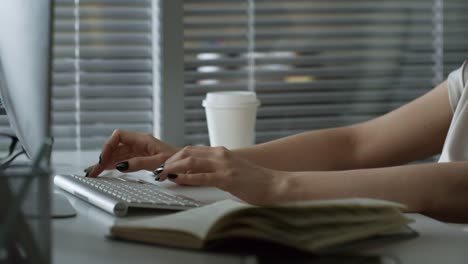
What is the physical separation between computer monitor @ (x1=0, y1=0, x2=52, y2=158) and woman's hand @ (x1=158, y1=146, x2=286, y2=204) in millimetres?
236

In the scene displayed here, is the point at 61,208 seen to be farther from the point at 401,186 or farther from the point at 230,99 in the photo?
the point at 230,99

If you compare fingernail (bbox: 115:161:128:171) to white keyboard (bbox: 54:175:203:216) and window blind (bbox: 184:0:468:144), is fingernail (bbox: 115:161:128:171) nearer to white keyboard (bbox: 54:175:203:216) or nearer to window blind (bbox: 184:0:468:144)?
white keyboard (bbox: 54:175:203:216)

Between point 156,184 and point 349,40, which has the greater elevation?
point 349,40

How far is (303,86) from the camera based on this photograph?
9.33 feet

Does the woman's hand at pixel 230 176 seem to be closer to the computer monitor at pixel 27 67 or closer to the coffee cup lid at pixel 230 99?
the computer monitor at pixel 27 67

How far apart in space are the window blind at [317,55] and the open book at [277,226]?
1.65 meters

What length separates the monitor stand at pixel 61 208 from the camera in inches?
50.4

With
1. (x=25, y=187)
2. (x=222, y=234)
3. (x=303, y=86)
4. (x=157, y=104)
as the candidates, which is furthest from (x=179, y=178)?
(x=303, y=86)

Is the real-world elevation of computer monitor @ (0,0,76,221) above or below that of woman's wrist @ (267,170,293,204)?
above

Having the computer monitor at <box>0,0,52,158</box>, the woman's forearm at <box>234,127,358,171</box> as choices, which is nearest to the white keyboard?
the computer monitor at <box>0,0,52,158</box>

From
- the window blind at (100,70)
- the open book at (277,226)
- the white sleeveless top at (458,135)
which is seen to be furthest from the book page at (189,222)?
the window blind at (100,70)

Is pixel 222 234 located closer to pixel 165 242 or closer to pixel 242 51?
pixel 165 242

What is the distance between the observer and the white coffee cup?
2.07 meters

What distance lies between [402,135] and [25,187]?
1.31 metres
